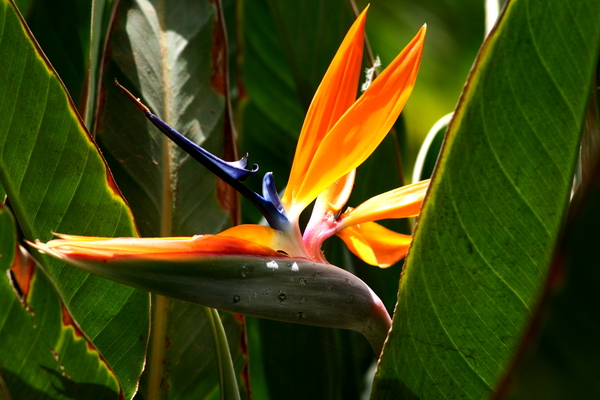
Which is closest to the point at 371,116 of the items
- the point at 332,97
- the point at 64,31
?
the point at 332,97

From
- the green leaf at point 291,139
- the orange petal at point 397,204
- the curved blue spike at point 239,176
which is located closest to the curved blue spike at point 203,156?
the curved blue spike at point 239,176

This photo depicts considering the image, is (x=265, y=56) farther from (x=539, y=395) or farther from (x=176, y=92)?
(x=539, y=395)

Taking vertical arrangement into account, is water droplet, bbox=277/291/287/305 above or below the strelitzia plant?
below

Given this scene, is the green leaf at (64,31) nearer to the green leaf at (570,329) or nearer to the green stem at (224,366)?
the green stem at (224,366)

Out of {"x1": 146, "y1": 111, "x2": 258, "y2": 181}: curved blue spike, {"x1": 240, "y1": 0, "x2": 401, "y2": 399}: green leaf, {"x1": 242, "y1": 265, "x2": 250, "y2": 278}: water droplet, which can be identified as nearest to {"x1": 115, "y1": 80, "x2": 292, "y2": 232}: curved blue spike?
{"x1": 146, "y1": 111, "x2": 258, "y2": 181}: curved blue spike

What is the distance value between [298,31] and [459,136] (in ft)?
1.44

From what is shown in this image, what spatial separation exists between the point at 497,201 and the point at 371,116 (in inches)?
5.0

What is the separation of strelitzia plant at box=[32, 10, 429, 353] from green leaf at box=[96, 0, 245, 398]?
15 centimetres

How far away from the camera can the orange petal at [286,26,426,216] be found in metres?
0.45

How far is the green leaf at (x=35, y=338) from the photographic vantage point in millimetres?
367

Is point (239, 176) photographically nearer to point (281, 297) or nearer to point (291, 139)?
point (281, 297)

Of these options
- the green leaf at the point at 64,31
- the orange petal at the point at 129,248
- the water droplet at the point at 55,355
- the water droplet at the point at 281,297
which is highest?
the green leaf at the point at 64,31

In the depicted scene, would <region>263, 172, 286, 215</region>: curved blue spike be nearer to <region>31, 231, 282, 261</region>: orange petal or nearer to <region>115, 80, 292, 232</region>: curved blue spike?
<region>115, 80, 292, 232</region>: curved blue spike

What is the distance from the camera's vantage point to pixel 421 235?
1.28 feet
